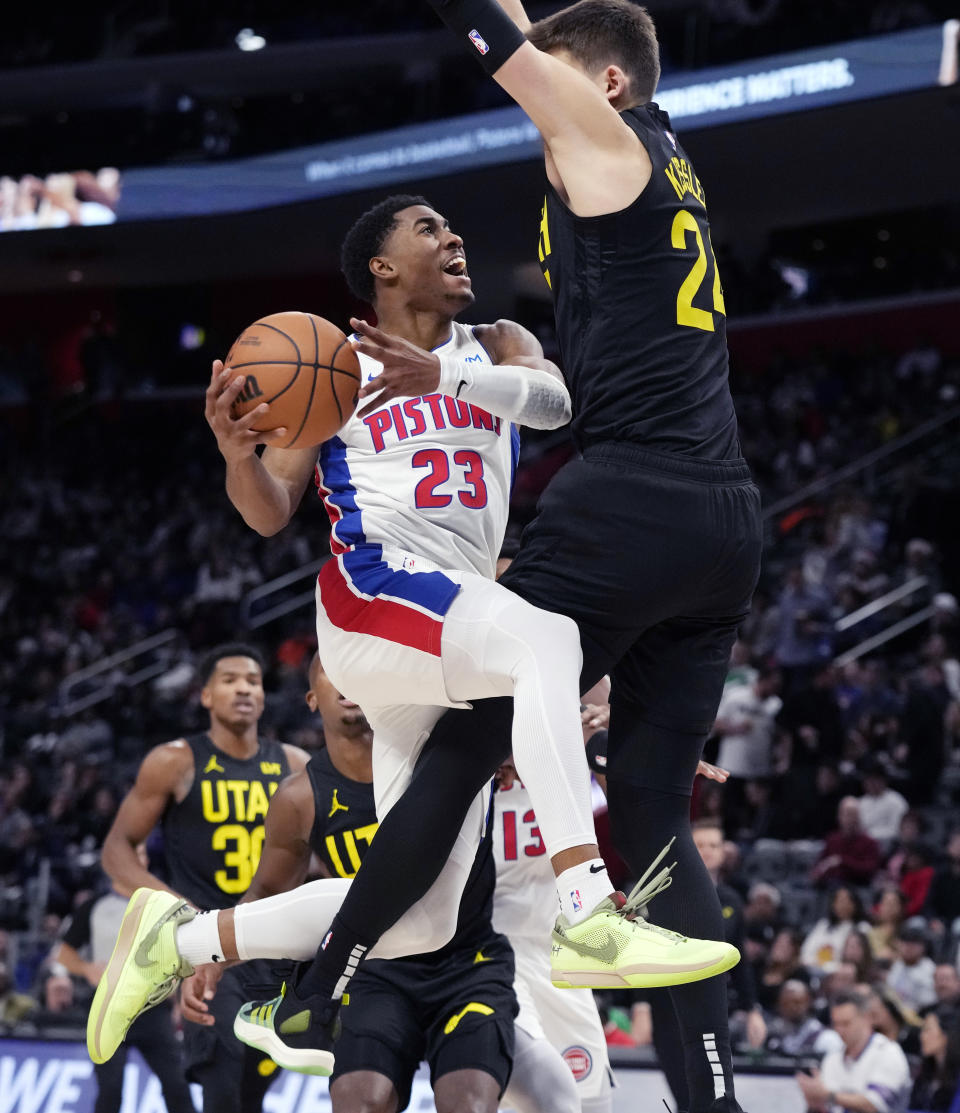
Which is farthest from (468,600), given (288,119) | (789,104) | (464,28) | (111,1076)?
(288,119)

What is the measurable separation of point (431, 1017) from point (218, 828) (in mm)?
2250

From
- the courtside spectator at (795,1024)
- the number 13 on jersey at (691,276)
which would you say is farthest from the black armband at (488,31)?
the courtside spectator at (795,1024)

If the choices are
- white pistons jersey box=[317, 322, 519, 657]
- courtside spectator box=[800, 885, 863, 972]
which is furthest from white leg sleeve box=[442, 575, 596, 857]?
courtside spectator box=[800, 885, 863, 972]

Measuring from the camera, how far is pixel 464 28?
147 inches

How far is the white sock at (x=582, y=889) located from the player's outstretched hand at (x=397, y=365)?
1.18 meters

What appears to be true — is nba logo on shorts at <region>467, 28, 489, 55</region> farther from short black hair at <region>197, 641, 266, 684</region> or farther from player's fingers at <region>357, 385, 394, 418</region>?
short black hair at <region>197, 641, 266, 684</region>

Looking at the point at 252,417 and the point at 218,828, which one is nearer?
the point at 252,417

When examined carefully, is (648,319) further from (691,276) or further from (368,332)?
(368,332)

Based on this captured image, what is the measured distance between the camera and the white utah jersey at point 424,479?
4227 millimetres

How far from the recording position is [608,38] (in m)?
3.91

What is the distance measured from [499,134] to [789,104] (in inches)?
148

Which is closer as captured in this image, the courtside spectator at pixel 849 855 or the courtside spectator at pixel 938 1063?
the courtside spectator at pixel 938 1063

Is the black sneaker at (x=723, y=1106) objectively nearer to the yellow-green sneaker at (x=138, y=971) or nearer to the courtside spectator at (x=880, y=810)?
the yellow-green sneaker at (x=138, y=971)

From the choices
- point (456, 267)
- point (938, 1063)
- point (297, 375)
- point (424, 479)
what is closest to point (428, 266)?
point (456, 267)
